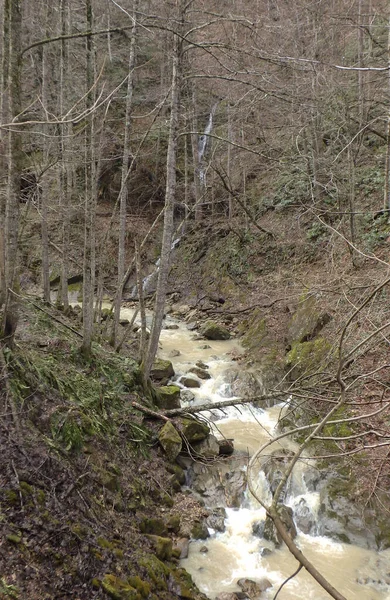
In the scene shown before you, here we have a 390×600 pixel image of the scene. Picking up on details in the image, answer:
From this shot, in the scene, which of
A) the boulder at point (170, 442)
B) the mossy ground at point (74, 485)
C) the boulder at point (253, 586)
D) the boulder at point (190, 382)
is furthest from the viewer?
the boulder at point (190, 382)

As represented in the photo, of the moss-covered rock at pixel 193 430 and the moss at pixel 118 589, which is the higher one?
the moss at pixel 118 589

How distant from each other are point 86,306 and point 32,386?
237cm

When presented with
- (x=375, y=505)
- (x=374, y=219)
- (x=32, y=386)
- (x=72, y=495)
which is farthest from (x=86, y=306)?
(x=374, y=219)

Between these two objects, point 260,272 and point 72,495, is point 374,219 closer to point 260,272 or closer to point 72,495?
point 260,272

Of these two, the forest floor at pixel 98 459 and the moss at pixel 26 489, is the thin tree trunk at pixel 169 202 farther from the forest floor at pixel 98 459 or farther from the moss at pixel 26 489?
the moss at pixel 26 489

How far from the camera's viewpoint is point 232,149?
18000mm

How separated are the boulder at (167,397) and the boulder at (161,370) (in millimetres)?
1457

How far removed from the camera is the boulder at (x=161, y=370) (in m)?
9.61

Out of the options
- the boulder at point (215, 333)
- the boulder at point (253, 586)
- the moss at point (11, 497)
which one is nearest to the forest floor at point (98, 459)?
the moss at point (11, 497)

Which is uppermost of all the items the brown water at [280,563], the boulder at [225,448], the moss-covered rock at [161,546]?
the moss-covered rock at [161,546]

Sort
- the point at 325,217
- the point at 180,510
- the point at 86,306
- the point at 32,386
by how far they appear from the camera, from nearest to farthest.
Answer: the point at 32,386, the point at 180,510, the point at 86,306, the point at 325,217

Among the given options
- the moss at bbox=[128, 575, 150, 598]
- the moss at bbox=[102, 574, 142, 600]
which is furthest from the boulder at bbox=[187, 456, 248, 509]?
the moss at bbox=[102, 574, 142, 600]

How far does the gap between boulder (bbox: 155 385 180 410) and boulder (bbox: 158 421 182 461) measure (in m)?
0.98

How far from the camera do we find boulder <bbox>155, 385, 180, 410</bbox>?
7.78 meters
